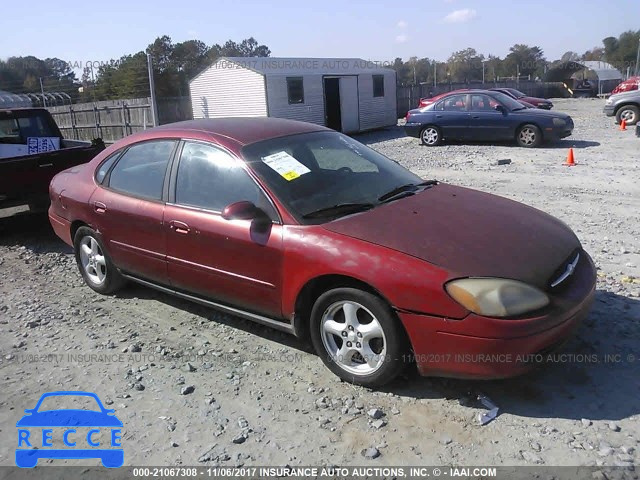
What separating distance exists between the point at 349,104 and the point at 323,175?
699 inches

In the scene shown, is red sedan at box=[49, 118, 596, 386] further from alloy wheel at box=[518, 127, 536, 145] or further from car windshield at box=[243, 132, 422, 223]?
alloy wheel at box=[518, 127, 536, 145]

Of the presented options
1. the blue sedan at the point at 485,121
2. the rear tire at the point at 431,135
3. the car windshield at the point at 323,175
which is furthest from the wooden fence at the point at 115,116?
the car windshield at the point at 323,175

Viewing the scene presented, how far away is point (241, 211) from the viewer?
11.5 ft

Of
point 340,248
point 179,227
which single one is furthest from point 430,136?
point 340,248

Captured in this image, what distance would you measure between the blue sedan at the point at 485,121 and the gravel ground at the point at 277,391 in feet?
30.6

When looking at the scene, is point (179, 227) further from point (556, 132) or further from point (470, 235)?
point (556, 132)

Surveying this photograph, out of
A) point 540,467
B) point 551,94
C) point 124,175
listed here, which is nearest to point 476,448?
point 540,467

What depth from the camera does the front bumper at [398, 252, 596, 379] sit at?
2.86m

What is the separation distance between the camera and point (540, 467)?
2.65 metres

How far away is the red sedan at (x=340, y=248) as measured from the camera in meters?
2.95

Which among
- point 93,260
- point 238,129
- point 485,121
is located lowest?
point 93,260

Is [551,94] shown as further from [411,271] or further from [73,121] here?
[411,271]

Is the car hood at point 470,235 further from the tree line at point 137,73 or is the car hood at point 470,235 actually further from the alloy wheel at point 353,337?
the tree line at point 137,73

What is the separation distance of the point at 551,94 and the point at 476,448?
46.5m
